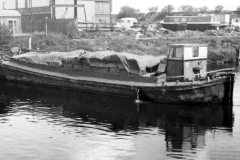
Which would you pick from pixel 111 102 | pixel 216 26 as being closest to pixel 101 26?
pixel 216 26

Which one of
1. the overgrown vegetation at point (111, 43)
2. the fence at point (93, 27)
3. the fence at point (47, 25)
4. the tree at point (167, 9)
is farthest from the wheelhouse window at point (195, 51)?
the tree at point (167, 9)

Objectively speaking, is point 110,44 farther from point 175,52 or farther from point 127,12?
point 127,12

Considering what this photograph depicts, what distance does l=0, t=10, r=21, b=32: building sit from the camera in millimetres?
59062

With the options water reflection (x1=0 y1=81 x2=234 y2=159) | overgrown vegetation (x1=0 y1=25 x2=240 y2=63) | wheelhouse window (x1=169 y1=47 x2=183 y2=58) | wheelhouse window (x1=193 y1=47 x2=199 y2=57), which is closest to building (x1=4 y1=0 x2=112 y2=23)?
overgrown vegetation (x1=0 y1=25 x2=240 y2=63)

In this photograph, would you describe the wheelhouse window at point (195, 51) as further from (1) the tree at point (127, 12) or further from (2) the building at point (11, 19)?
(1) the tree at point (127, 12)

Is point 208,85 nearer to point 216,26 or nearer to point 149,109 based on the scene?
point 149,109

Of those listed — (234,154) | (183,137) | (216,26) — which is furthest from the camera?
(216,26)

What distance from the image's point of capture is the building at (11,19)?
59062 millimetres

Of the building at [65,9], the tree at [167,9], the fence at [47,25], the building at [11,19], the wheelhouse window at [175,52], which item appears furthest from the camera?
the tree at [167,9]

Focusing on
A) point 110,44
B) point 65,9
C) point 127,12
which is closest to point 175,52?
point 110,44

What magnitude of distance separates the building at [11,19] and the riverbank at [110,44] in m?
7.36

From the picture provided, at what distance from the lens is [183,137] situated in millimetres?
21047

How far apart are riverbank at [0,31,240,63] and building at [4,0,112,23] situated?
8203mm

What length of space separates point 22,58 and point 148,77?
45.2ft
